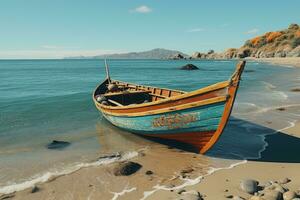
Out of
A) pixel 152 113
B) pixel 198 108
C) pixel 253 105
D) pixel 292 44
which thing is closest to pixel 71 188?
pixel 152 113

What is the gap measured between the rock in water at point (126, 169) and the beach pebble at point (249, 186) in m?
3.82

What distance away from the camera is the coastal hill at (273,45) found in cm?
12451

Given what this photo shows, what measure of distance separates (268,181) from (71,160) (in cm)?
757

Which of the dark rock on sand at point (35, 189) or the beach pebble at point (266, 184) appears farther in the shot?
the dark rock on sand at point (35, 189)

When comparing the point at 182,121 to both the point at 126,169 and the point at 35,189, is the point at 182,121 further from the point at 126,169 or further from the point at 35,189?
the point at 35,189

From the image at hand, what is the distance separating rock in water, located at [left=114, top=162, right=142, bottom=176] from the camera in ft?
33.5

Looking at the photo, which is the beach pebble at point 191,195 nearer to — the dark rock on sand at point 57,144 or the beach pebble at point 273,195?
the beach pebble at point 273,195

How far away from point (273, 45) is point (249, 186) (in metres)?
148

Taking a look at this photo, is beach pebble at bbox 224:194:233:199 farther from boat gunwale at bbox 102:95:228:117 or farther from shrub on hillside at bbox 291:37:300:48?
shrub on hillside at bbox 291:37:300:48

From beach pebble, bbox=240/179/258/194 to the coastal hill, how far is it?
11451 centimetres

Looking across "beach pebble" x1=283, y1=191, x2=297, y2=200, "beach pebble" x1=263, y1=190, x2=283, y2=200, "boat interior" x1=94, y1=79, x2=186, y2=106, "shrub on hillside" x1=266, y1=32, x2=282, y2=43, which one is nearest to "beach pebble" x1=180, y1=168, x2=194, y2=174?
"beach pebble" x1=263, y1=190, x2=283, y2=200

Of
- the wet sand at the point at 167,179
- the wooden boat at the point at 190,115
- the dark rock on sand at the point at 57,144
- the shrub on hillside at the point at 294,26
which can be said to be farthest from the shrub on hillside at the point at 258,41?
the dark rock on sand at the point at 57,144

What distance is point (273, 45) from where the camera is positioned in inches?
5571

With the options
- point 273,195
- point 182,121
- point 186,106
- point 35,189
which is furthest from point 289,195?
point 35,189
